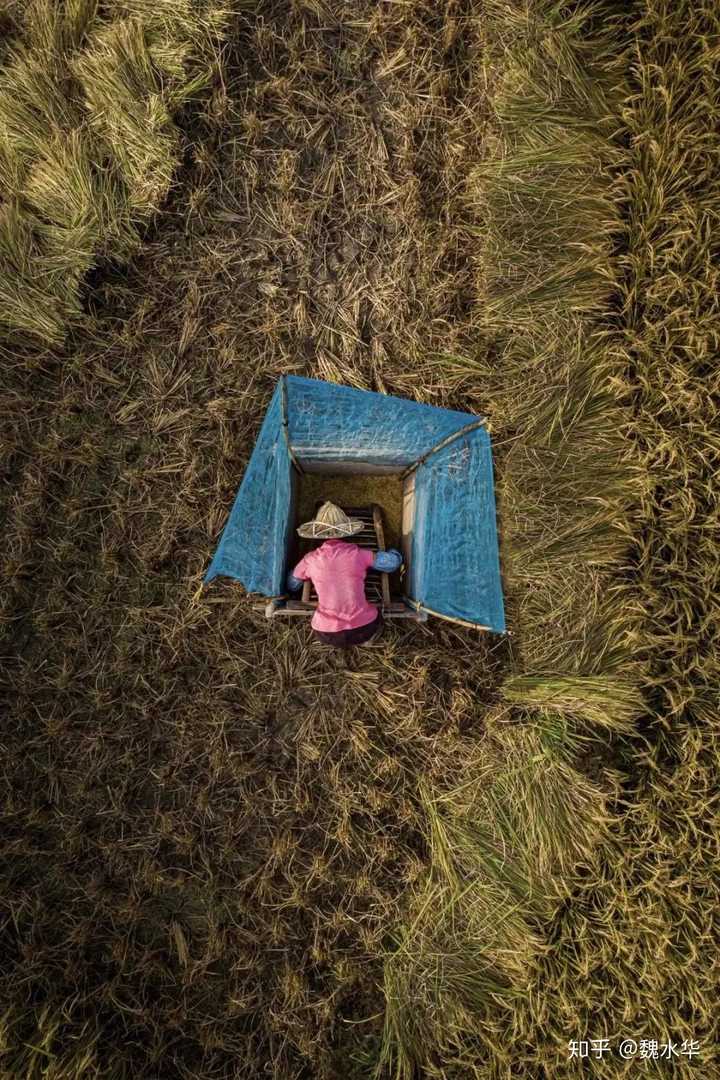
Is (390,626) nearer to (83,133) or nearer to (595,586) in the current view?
(595,586)

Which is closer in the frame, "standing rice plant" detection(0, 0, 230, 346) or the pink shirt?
the pink shirt

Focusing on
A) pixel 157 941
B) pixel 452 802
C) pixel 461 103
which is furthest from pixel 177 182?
pixel 157 941

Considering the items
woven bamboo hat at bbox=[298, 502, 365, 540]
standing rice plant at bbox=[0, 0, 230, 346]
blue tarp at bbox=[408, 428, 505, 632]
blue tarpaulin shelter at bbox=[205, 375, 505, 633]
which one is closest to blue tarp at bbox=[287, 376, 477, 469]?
blue tarpaulin shelter at bbox=[205, 375, 505, 633]

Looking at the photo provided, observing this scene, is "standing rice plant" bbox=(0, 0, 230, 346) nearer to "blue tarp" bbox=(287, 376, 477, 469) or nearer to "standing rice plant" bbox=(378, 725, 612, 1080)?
"blue tarp" bbox=(287, 376, 477, 469)

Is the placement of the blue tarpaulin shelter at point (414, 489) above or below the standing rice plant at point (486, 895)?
above

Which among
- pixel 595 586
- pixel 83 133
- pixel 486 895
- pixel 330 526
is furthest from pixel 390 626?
pixel 83 133

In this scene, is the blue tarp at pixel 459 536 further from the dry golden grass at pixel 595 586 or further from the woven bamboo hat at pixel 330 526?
the woven bamboo hat at pixel 330 526

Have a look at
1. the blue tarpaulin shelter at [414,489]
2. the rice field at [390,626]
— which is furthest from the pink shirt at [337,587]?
the rice field at [390,626]
